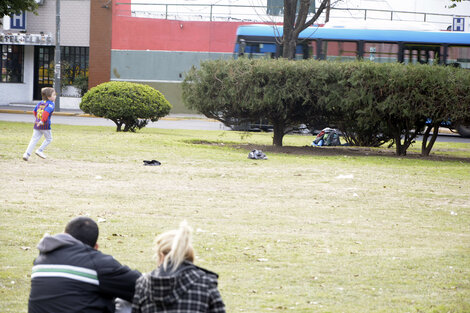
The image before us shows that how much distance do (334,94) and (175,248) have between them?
16.5 m

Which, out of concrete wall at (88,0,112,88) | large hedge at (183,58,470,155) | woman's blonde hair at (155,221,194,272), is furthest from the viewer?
concrete wall at (88,0,112,88)

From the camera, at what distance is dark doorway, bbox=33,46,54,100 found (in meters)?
40.3

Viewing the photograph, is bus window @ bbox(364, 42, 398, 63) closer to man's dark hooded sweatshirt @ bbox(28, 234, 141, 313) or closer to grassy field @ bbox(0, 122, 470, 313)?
grassy field @ bbox(0, 122, 470, 313)

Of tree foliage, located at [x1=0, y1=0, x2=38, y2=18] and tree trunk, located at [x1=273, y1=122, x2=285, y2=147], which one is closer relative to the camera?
tree trunk, located at [x1=273, y1=122, x2=285, y2=147]

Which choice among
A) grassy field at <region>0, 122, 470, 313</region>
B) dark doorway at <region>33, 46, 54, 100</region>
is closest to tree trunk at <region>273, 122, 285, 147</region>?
grassy field at <region>0, 122, 470, 313</region>

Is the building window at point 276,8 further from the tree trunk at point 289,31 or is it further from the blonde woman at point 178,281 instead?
the blonde woman at point 178,281

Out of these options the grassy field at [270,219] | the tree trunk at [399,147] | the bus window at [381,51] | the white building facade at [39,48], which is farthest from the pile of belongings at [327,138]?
the white building facade at [39,48]

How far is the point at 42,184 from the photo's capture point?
39.7 feet

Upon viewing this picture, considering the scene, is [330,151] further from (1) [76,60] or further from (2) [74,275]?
(1) [76,60]

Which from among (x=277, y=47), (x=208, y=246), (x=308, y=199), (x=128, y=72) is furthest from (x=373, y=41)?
(x=208, y=246)

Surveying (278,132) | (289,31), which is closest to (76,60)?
(289,31)

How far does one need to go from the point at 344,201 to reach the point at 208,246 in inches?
163

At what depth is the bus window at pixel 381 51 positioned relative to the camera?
2808 cm

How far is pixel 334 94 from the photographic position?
1978cm
